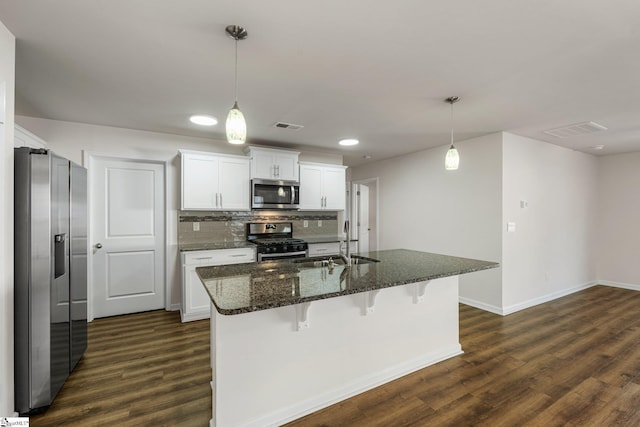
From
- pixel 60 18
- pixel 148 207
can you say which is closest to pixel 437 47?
pixel 60 18

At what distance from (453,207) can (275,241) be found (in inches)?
106

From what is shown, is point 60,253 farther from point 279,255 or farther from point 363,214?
point 363,214

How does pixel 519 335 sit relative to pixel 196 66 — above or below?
below

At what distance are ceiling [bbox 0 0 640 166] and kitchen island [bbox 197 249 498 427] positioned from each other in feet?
4.85

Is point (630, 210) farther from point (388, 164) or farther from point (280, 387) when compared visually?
point (280, 387)

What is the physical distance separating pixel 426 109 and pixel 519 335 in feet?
8.58

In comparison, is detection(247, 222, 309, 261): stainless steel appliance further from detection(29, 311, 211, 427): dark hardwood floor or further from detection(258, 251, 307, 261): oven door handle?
detection(29, 311, 211, 427): dark hardwood floor

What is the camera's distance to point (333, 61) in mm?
2041

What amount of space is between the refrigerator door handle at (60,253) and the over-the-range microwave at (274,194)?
2.21 m

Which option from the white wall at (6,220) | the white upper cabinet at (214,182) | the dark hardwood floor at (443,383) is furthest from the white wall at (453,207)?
the white wall at (6,220)

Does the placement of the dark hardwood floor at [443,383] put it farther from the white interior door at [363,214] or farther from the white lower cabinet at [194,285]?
the white interior door at [363,214]

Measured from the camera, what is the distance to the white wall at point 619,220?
5.00 m

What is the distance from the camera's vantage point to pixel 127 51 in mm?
1924

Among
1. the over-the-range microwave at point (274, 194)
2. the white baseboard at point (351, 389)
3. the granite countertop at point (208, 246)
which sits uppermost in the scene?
the over-the-range microwave at point (274, 194)
